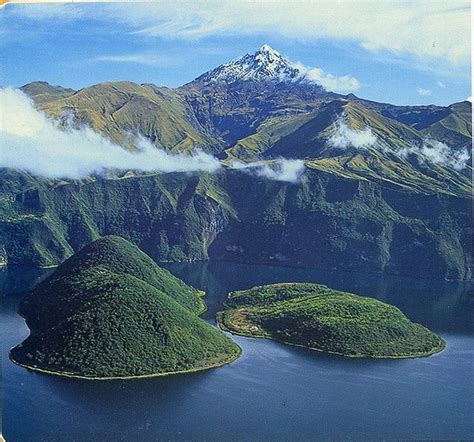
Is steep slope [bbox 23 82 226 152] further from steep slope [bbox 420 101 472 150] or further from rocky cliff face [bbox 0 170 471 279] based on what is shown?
steep slope [bbox 420 101 472 150]

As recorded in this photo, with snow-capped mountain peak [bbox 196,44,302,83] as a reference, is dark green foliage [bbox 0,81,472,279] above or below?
below

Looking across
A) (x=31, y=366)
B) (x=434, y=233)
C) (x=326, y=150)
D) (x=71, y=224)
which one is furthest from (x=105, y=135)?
(x=31, y=366)

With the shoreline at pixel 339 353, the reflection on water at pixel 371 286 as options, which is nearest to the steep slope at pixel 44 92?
the reflection on water at pixel 371 286

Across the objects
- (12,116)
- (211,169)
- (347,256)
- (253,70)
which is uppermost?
(253,70)

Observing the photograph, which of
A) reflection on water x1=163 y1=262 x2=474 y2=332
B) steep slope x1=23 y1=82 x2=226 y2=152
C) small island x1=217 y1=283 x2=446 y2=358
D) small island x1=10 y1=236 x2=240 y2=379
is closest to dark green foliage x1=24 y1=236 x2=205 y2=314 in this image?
small island x1=10 y1=236 x2=240 y2=379

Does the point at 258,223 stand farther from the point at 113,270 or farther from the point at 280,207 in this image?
the point at 113,270

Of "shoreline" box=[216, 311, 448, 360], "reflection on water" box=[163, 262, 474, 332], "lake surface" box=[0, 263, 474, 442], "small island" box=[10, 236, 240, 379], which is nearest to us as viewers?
"lake surface" box=[0, 263, 474, 442]

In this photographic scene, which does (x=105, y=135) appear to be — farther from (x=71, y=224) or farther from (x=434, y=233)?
(x=434, y=233)

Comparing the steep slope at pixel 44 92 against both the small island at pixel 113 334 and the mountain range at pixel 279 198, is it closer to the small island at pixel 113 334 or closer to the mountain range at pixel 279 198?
the mountain range at pixel 279 198
